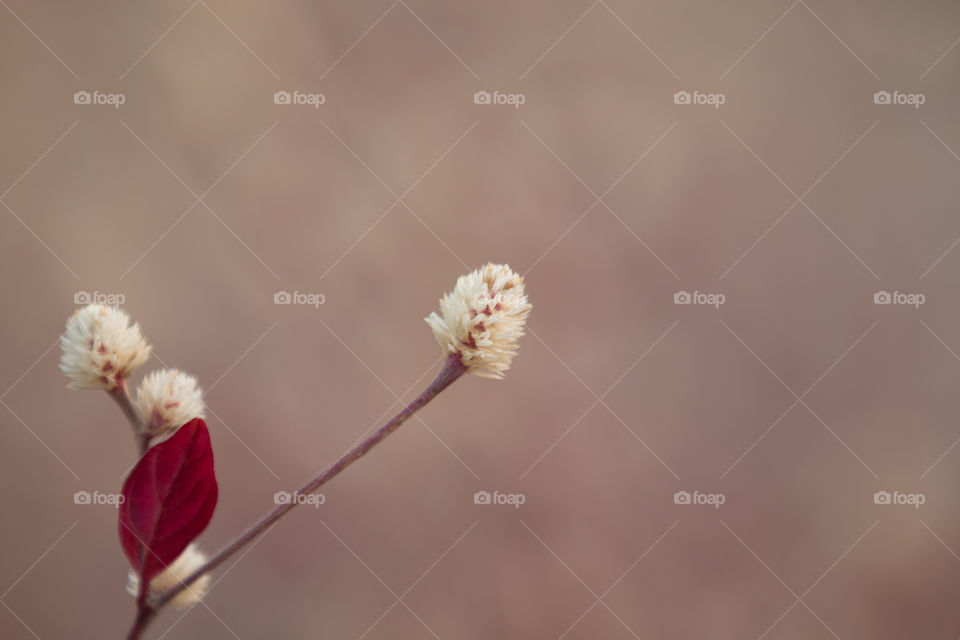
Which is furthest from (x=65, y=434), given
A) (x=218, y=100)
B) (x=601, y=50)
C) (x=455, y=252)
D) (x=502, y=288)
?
(x=601, y=50)

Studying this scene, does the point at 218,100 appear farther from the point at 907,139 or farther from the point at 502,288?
the point at 907,139
